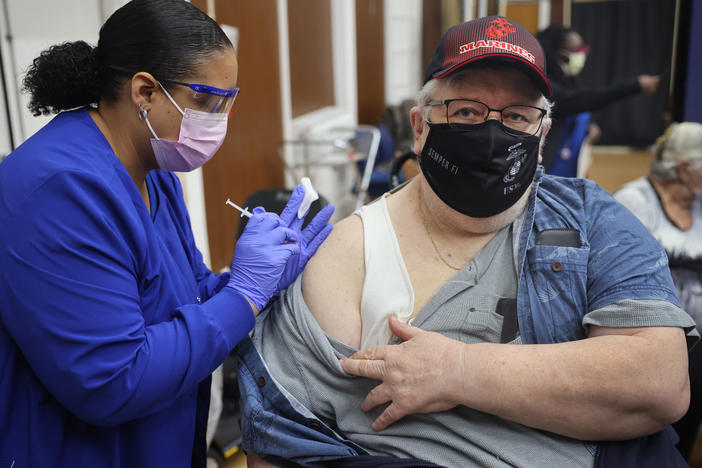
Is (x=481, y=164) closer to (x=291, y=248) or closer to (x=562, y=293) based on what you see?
(x=562, y=293)

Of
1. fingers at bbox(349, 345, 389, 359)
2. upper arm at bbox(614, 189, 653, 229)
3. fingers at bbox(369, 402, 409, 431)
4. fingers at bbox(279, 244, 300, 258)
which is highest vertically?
fingers at bbox(279, 244, 300, 258)

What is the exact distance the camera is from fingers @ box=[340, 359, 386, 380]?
46.0 inches

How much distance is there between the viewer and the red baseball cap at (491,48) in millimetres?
1213

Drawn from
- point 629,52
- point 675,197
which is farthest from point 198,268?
point 629,52

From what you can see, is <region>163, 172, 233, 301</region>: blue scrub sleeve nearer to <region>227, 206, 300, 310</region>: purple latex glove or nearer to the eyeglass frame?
<region>227, 206, 300, 310</region>: purple latex glove

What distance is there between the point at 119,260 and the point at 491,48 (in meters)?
0.85

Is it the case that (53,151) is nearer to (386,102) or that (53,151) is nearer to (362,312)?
(362,312)

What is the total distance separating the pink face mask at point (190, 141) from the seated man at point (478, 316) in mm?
360

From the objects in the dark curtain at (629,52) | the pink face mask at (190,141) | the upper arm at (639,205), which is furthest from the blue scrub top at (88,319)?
the dark curtain at (629,52)

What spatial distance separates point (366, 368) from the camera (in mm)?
1180

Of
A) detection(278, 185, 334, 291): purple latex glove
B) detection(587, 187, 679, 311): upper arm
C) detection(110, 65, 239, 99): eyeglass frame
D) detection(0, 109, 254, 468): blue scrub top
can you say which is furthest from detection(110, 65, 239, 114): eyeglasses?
detection(587, 187, 679, 311): upper arm

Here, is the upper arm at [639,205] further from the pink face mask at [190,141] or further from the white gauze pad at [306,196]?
the pink face mask at [190,141]

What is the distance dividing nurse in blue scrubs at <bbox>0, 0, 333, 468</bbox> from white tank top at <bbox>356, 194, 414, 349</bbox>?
0.58 feet

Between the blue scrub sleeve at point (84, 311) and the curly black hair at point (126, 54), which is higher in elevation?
the curly black hair at point (126, 54)
